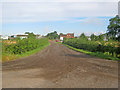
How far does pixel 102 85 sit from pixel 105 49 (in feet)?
48.6

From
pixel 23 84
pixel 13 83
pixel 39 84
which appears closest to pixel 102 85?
pixel 39 84

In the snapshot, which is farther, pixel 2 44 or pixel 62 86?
pixel 2 44

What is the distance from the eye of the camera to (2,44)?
1689cm

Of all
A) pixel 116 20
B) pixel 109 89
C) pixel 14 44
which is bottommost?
pixel 109 89

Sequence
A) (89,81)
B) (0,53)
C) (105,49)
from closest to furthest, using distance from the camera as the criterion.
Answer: (89,81) < (0,53) < (105,49)

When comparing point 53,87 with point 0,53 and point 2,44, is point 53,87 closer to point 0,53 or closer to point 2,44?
point 0,53

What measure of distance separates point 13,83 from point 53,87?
6.60 ft

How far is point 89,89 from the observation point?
589 centimetres

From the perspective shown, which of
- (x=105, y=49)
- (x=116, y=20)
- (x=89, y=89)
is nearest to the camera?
(x=89, y=89)

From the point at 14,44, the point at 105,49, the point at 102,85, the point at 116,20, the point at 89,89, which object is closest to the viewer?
the point at 89,89

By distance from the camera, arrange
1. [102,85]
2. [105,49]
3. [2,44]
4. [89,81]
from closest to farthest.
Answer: [102,85] → [89,81] → [2,44] → [105,49]

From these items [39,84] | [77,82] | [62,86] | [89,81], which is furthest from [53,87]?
[89,81]

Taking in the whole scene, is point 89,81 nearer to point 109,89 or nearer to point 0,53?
point 109,89

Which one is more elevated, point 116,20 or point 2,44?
point 116,20
